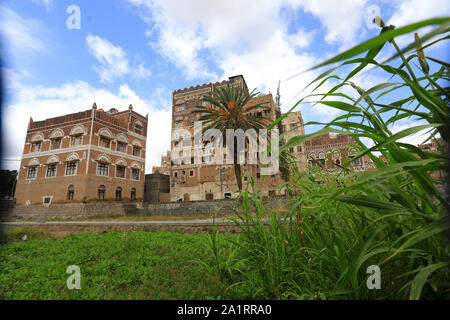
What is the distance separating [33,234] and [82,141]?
15.3 m

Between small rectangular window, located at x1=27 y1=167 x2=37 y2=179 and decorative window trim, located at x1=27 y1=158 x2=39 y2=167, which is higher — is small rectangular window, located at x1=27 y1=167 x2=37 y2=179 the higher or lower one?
the lower one

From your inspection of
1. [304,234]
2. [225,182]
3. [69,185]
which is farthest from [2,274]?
[225,182]

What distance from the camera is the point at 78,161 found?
19.4 meters

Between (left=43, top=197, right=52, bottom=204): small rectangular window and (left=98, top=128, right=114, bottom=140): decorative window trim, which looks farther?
(left=98, top=128, right=114, bottom=140): decorative window trim

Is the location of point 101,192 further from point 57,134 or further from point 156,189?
→ point 156,189

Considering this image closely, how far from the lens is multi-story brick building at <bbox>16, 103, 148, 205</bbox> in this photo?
1911cm

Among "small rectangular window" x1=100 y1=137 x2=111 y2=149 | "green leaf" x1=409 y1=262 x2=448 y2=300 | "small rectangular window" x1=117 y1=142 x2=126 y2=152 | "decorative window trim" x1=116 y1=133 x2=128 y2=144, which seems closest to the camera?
"green leaf" x1=409 y1=262 x2=448 y2=300

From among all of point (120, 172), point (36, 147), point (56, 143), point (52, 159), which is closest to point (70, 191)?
point (52, 159)

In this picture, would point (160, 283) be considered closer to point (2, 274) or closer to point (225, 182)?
point (2, 274)

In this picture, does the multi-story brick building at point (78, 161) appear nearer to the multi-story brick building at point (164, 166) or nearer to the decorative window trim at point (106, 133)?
the decorative window trim at point (106, 133)

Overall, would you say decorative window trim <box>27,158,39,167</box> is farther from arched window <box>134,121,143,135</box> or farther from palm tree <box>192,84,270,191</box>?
palm tree <box>192,84,270,191</box>

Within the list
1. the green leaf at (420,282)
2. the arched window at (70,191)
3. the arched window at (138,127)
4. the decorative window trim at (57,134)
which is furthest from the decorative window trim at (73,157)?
the green leaf at (420,282)

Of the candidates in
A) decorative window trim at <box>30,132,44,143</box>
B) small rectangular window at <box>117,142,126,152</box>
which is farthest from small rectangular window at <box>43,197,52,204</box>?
small rectangular window at <box>117,142,126,152</box>
